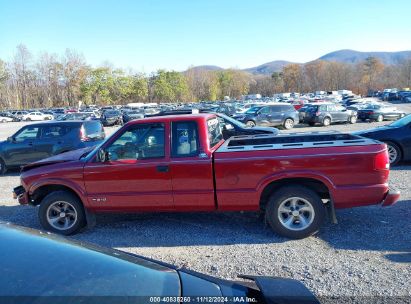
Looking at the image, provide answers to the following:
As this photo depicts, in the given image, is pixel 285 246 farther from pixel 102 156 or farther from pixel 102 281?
pixel 102 281

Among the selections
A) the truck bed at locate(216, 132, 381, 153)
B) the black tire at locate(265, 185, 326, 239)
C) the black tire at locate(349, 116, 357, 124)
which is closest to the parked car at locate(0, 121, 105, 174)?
the truck bed at locate(216, 132, 381, 153)

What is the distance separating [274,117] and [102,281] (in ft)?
73.3

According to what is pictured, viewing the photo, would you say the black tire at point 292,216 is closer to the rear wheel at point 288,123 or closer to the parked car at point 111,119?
the rear wheel at point 288,123

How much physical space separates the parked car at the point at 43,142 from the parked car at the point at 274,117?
13.8 meters

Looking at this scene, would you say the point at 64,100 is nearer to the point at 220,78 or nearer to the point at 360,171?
the point at 220,78

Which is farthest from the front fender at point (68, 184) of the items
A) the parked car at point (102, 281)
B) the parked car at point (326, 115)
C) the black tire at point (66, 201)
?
the parked car at point (326, 115)

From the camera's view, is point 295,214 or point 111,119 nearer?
point 295,214

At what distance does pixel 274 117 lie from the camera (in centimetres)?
2330

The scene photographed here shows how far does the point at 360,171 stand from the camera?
181 inches

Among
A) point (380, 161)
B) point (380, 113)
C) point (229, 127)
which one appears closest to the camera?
point (380, 161)

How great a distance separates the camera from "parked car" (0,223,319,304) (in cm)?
160

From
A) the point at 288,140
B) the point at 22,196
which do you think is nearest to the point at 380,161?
the point at 288,140

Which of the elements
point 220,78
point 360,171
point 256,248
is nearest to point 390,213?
point 360,171

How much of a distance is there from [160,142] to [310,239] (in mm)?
2494
